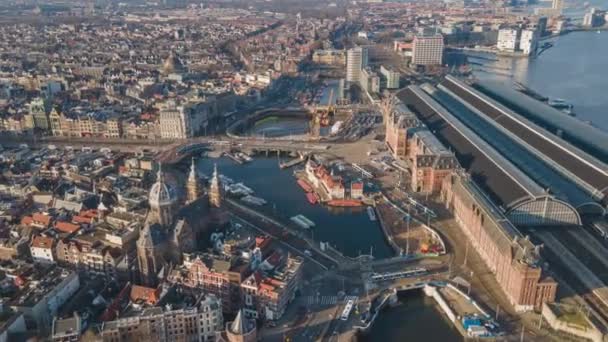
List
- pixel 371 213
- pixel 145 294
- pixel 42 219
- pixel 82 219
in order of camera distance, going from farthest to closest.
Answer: pixel 371 213
pixel 82 219
pixel 42 219
pixel 145 294

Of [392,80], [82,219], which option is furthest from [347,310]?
[392,80]

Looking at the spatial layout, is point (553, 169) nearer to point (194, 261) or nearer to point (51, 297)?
point (194, 261)

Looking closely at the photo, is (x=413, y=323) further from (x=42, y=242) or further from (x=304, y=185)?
Result: (x=42, y=242)

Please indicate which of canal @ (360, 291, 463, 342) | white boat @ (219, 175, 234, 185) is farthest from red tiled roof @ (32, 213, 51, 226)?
canal @ (360, 291, 463, 342)

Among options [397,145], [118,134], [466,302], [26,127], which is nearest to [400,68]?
[397,145]

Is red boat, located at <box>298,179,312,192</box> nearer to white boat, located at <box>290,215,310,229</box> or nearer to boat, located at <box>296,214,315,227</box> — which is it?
boat, located at <box>296,214,315,227</box>

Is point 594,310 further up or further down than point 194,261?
further down
